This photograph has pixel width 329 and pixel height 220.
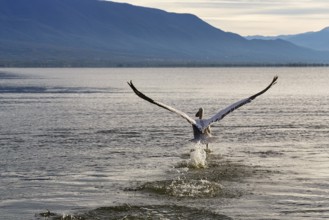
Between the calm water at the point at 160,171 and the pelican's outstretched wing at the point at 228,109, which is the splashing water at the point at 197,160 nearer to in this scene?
the calm water at the point at 160,171

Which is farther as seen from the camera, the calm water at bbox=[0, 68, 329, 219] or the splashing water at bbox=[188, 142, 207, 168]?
the splashing water at bbox=[188, 142, 207, 168]

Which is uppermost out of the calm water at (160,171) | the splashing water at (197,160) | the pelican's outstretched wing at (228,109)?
the pelican's outstretched wing at (228,109)

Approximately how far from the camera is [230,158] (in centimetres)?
3175

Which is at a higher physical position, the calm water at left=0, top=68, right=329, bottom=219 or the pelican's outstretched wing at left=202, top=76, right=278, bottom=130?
the pelican's outstretched wing at left=202, top=76, right=278, bottom=130

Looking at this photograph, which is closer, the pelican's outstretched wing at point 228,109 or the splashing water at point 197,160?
the pelican's outstretched wing at point 228,109

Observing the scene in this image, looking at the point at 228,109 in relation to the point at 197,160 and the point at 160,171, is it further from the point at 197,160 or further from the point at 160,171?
the point at 197,160

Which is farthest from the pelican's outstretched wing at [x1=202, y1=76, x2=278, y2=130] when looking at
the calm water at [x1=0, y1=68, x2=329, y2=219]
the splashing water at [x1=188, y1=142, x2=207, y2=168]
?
the splashing water at [x1=188, y1=142, x2=207, y2=168]

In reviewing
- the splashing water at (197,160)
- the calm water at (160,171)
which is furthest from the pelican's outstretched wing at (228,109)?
the splashing water at (197,160)

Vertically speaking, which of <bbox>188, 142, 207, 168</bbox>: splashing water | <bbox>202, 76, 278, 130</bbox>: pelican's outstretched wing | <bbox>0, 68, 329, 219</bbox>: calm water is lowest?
<bbox>0, 68, 329, 219</bbox>: calm water

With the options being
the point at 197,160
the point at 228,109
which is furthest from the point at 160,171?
the point at 228,109

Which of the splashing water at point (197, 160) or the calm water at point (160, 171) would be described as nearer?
the calm water at point (160, 171)

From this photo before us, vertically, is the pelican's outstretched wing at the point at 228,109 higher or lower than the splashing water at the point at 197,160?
higher

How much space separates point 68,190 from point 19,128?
22004 mm

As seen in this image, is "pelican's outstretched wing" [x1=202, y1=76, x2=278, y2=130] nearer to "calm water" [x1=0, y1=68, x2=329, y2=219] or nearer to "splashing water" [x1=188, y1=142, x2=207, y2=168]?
"calm water" [x1=0, y1=68, x2=329, y2=219]
